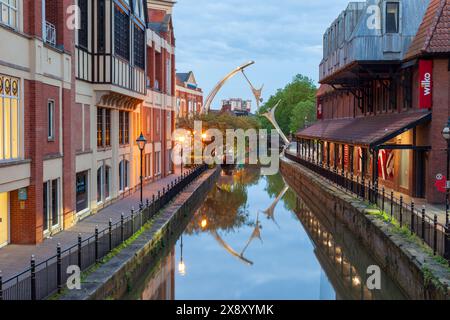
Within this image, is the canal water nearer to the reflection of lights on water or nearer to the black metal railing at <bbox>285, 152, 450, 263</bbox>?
the reflection of lights on water

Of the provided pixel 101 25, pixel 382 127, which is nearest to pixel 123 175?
pixel 101 25

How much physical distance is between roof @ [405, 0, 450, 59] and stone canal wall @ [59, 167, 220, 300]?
12357 millimetres

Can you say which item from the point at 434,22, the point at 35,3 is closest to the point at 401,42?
the point at 434,22

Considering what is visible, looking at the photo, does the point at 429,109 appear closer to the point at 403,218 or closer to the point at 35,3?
the point at 403,218

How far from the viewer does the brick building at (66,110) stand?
15.8 meters

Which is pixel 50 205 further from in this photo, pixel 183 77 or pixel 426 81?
pixel 183 77

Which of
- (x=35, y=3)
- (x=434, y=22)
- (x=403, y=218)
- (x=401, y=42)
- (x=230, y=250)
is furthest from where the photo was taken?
(x=401, y=42)

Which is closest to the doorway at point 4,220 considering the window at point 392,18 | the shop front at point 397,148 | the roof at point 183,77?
the shop front at point 397,148

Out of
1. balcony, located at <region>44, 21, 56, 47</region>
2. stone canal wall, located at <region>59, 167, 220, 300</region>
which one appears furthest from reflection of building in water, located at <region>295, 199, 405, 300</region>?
balcony, located at <region>44, 21, 56, 47</region>

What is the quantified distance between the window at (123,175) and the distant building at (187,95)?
4862 cm

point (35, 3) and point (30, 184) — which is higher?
point (35, 3)

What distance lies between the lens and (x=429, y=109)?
24.4 metres

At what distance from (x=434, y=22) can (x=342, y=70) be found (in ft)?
29.1

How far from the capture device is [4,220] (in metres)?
16.1
